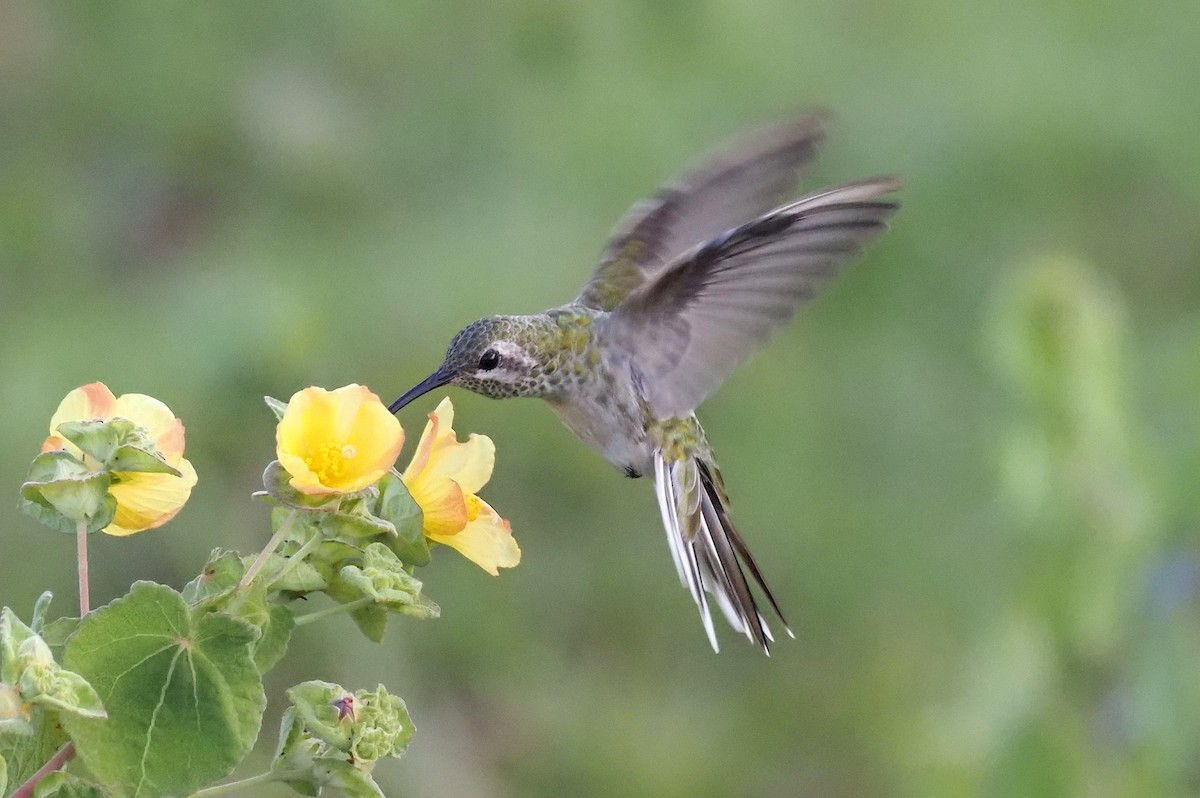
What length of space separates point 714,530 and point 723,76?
3.49 m

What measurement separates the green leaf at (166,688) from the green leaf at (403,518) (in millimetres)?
215

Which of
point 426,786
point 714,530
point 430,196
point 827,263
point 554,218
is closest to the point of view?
point 827,263

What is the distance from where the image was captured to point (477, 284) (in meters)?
4.70

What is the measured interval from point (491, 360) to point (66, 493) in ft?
3.44

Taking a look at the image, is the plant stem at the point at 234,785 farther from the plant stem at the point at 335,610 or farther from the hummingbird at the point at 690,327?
the hummingbird at the point at 690,327

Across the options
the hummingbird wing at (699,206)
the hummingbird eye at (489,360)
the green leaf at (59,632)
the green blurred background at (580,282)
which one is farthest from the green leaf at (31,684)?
the green blurred background at (580,282)

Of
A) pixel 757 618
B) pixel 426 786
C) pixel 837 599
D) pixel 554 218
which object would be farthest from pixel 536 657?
pixel 757 618

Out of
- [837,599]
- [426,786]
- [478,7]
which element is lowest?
[426,786]

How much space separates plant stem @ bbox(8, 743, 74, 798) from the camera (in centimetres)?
130

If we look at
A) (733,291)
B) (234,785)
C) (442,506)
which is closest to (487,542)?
(442,506)

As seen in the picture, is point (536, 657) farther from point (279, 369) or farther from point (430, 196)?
point (430, 196)

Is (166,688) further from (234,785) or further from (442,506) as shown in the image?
(442,506)

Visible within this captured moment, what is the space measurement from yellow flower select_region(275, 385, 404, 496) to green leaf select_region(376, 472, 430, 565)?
6 cm

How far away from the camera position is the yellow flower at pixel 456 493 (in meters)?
1.64
